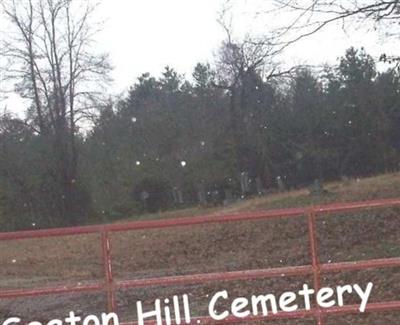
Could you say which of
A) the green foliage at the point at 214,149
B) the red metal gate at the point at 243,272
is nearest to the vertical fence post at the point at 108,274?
the red metal gate at the point at 243,272

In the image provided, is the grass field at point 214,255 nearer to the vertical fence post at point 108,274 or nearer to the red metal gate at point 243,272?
the red metal gate at point 243,272

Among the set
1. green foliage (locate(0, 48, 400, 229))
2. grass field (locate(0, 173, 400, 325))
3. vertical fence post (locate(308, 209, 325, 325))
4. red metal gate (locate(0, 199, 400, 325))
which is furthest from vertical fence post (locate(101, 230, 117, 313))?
green foliage (locate(0, 48, 400, 229))

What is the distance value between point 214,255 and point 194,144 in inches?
1297

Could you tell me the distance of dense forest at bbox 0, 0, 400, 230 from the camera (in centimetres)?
4600

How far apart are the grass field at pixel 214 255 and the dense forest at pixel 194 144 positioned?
18.3m

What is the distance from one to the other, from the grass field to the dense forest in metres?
18.3

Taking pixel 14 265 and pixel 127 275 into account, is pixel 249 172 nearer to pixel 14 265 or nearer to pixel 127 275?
pixel 14 265

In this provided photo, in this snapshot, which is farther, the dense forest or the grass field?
the dense forest

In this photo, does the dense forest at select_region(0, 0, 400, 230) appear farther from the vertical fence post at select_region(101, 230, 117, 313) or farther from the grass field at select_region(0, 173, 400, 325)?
the vertical fence post at select_region(101, 230, 117, 313)

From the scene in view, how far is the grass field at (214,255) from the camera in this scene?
1154 cm

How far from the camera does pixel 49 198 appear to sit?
45719mm

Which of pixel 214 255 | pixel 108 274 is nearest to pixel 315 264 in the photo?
pixel 108 274

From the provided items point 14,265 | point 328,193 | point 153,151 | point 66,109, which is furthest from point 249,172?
point 14,265

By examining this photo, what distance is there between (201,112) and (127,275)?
40.6 m
